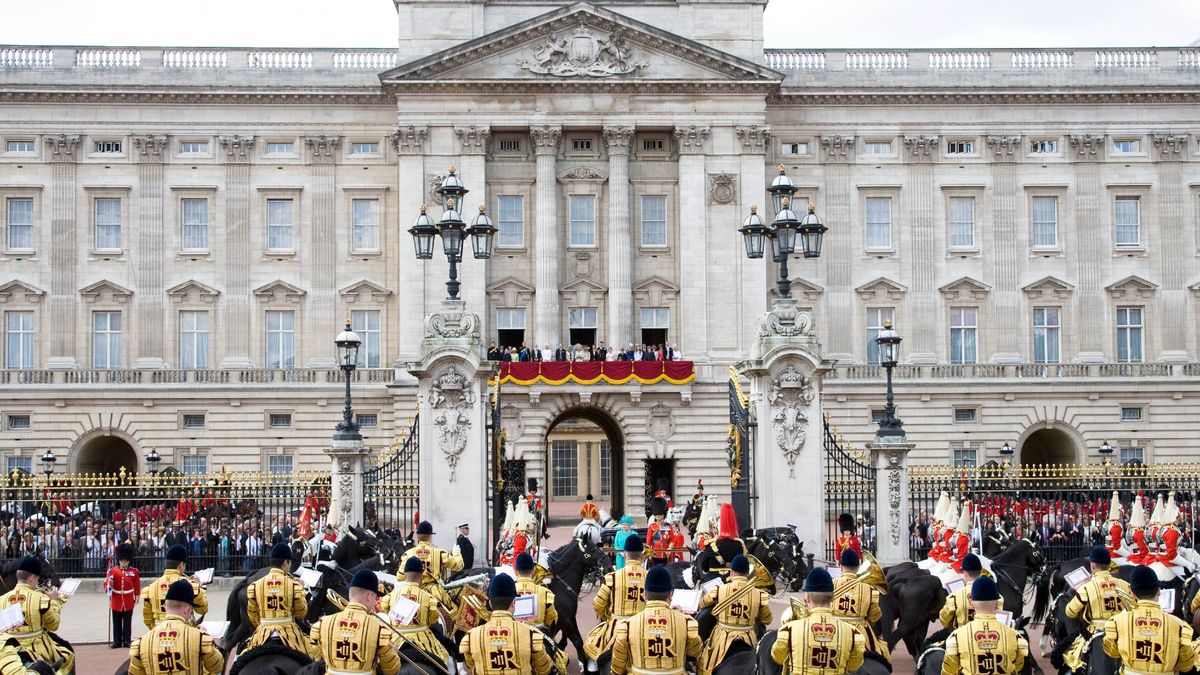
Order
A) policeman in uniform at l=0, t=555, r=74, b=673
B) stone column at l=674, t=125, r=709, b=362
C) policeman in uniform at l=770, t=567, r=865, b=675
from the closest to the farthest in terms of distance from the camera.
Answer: policeman in uniform at l=770, t=567, r=865, b=675
policeman in uniform at l=0, t=555, r=74, b=673
stone column at l=674, t=125, r=709, b=362

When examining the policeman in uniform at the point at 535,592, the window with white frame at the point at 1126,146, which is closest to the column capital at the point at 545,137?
the window with white frame at the point at 1126,146

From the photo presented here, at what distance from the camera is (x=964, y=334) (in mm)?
→ 55500

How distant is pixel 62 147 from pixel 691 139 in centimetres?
2329

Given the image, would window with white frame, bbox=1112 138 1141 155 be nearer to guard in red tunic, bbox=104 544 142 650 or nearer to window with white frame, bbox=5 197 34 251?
window with white frame, bbox=5 197 34 251

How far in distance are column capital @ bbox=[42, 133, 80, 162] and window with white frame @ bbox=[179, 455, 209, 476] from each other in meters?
11.9

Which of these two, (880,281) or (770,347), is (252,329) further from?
(770,347)

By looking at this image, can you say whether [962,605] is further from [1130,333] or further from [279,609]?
[1130,333]

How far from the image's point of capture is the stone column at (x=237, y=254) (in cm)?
5431

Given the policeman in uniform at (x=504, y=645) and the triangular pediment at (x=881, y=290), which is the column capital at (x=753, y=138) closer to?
the triangular pediment at (x=881, y=290)

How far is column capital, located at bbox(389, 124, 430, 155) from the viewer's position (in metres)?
53.3

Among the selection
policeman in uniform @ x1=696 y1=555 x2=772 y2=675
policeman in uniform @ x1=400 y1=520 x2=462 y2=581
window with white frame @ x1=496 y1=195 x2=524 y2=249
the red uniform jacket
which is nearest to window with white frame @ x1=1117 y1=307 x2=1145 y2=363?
window with white frame @ x1=496 y1=195 x2=524 y2=249

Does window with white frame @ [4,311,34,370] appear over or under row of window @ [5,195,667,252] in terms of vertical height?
under

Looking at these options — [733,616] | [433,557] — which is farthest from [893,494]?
[733,616]

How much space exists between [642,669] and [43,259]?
47.1 m
